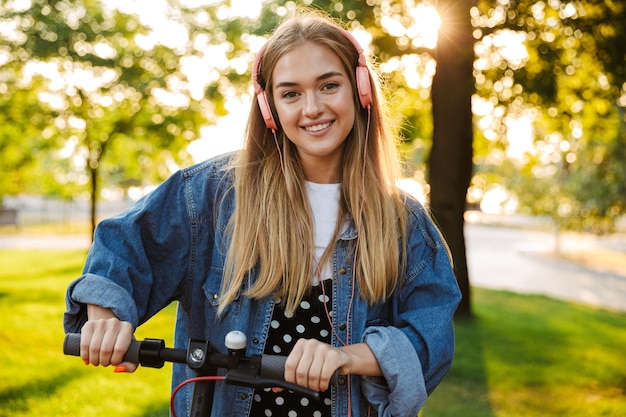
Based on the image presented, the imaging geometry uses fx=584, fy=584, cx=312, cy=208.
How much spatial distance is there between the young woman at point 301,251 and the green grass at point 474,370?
3102 mm

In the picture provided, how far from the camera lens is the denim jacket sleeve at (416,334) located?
178 cm

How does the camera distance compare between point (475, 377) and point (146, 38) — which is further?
point (146, 38)

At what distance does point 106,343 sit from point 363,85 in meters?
1.22

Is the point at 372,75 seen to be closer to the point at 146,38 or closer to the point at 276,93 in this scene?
the point at 276,93

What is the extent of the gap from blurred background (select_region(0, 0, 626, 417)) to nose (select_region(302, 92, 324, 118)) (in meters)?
0.37

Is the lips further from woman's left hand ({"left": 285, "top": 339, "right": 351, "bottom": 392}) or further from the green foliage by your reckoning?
the green foliage

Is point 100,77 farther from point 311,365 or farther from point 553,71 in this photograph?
point 311,365

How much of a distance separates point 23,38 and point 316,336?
1258cm

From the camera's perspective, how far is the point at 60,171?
29703 mm

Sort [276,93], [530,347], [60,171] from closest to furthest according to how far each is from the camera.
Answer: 1. [276,93]
2. [530,347]
3. [60,171]

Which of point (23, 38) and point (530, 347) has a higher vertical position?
point (23, 38)

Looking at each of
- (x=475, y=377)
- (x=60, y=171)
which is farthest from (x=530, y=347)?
(x=60, y=171)

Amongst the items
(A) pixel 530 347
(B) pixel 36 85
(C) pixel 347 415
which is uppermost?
(B) pixel 36 85

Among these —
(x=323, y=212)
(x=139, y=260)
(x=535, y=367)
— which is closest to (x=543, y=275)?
(x=535, y=367)
